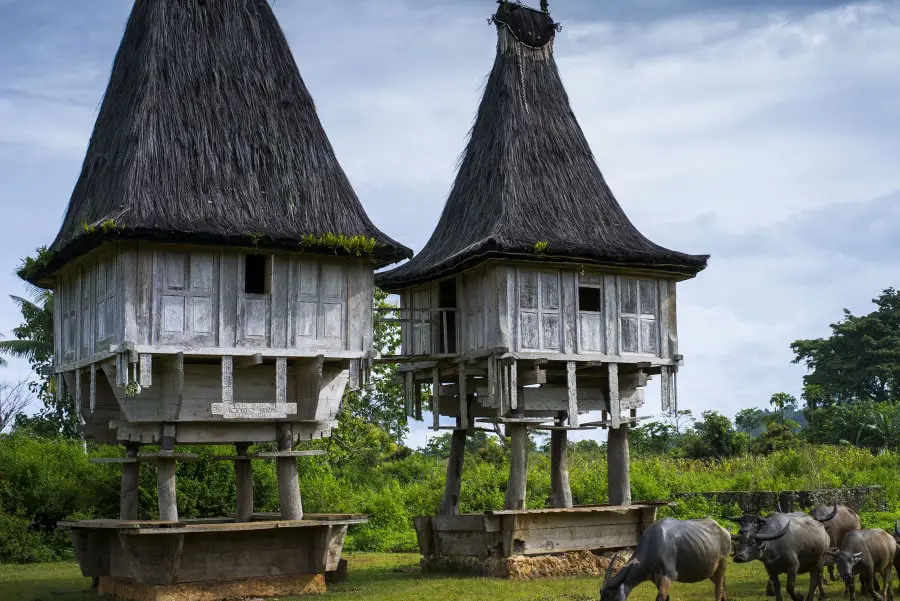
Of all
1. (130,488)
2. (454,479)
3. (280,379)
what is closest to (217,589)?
(130,488)

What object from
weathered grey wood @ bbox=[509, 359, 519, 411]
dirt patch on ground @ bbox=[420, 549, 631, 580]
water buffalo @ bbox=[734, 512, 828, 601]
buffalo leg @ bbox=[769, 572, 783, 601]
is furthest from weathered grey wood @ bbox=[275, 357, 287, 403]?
buffalo leg @ bbox=[769, 572, 783, 601]

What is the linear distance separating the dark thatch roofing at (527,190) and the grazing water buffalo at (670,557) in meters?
7.23

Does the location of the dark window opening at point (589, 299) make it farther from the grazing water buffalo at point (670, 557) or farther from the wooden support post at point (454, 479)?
the grazing water buffalo at point (670, 557)

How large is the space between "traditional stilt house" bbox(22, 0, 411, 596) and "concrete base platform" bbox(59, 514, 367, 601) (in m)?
0.04

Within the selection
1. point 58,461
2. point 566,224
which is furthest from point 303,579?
point 58,461

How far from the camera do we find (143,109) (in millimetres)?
19875

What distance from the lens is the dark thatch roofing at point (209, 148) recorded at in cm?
1903

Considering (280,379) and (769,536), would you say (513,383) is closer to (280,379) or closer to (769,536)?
(280,379)

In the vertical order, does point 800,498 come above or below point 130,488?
below

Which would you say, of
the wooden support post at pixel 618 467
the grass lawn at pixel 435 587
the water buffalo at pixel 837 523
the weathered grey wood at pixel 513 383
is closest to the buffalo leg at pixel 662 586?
the grass lawn at pixel 435 587

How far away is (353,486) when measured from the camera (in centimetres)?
3253

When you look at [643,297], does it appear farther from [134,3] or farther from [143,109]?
[134,3]

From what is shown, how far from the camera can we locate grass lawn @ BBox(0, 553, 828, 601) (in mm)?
17844

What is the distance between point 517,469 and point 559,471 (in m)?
2.28
